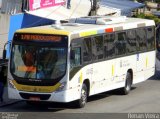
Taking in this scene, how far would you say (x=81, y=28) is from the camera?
21.2 meters

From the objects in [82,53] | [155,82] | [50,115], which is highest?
[82,53]

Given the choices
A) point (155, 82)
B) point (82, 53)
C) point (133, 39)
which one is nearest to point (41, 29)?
point (82, 53)

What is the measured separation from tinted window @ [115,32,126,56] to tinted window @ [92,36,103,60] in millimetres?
1447

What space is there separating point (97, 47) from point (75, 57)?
1945 millimetres

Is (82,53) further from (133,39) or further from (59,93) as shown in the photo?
(133,39)

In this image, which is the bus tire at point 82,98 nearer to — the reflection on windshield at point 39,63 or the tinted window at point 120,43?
the reflection on windshield at point 39,63

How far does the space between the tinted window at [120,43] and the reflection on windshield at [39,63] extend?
14.0ft

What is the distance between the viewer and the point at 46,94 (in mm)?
19609

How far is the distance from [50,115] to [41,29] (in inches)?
116

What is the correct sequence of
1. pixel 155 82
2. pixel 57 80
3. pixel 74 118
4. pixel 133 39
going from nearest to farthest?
pixel 74 118 < pixel 57 80 < pixel 133 39 < pixel 155 82

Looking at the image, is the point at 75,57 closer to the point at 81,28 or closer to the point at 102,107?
the point at 81,28

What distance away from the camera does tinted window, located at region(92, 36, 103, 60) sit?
21641 mm

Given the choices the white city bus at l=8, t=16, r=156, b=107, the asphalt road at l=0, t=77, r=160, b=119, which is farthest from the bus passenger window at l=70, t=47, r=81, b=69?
the asphalt road at l=0, t=77, r=160, b=119

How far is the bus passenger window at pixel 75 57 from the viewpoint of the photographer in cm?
1988
